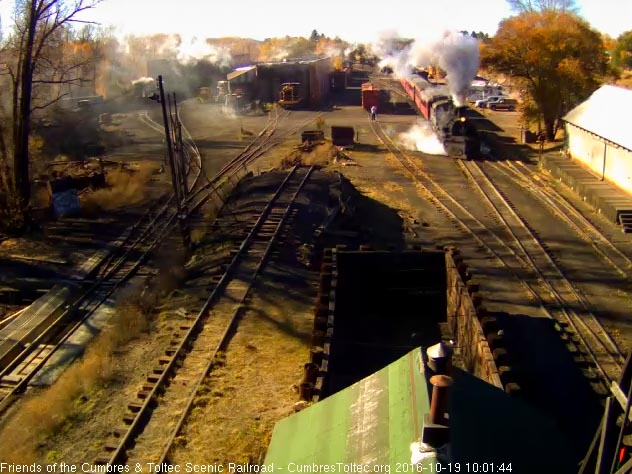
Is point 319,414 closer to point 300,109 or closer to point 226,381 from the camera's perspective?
point 226,381

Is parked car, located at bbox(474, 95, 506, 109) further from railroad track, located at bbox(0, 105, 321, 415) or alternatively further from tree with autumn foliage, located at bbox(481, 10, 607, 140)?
railroad track, located at bbox(0, 105, 321, 415)

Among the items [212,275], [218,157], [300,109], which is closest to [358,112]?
[300,109]

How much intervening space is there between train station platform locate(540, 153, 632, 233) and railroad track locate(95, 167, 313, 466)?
10501 millimetres

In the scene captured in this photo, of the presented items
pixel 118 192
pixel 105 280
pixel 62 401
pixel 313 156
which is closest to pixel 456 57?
pixel 313 156

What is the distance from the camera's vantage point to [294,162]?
30125 mm

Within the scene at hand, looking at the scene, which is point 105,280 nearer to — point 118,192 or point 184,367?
point 184,367

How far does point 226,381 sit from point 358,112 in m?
42.3

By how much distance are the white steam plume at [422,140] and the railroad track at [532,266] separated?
18.4 ft

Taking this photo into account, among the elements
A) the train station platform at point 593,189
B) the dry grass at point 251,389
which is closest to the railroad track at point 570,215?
the train station platform at point 593,189

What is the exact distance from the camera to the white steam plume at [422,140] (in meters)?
32.5

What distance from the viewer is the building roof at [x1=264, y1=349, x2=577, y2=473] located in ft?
13.5

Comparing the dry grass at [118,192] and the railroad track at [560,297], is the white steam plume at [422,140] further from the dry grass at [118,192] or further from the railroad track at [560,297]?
the dry grass at [118,192]

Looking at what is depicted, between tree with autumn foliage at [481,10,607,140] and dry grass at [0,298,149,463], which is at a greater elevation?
tree with autumn foliage at [481,10,607,140]

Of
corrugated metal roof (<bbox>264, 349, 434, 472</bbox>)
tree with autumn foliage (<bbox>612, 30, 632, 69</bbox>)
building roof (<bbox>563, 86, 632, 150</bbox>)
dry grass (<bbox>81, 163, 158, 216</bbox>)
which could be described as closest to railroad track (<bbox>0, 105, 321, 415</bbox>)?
dry grass (<bbox>81, 163, 158, 216</bbox>)
